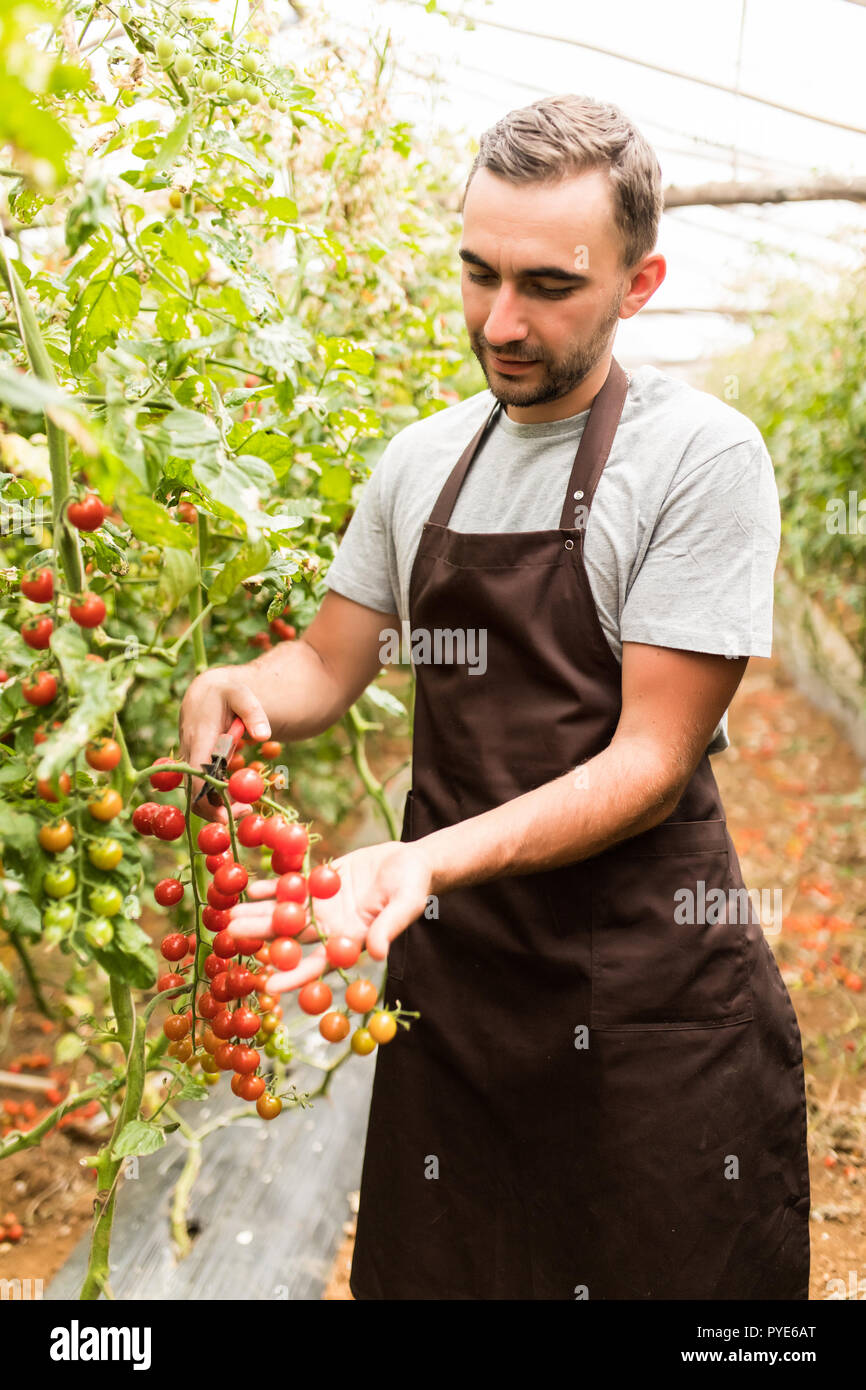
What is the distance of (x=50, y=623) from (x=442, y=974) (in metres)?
0.79

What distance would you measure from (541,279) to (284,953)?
794 millimetres

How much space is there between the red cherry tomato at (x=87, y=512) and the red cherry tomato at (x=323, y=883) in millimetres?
342

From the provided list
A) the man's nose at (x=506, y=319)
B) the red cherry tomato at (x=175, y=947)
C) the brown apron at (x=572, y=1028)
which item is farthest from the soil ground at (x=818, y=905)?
the man's nose at (x=506, y=319)

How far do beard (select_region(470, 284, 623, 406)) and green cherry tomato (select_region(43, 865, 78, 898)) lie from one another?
76 cm

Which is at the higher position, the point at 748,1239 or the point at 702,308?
the point at 702,308

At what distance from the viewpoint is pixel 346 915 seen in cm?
95

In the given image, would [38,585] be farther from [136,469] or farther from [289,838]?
[289,838]

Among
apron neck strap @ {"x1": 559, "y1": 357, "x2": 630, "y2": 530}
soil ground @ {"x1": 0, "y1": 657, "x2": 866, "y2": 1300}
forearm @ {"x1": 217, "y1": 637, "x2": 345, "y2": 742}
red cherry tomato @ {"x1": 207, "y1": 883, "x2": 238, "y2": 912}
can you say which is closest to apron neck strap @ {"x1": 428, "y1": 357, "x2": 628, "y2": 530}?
apron neck strap @ {"x1": 559, "y1": 357, "x2": 630, "y2": 530}

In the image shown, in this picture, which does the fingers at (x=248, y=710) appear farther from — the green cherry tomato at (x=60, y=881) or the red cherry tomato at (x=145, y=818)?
the green cherry tomato at (x=60, y=881)

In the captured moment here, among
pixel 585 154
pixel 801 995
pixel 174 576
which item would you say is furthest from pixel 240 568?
pixel 801 995

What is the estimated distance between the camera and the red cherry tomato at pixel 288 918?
89cm

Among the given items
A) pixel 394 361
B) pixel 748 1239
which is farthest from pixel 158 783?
pixel 394 361
